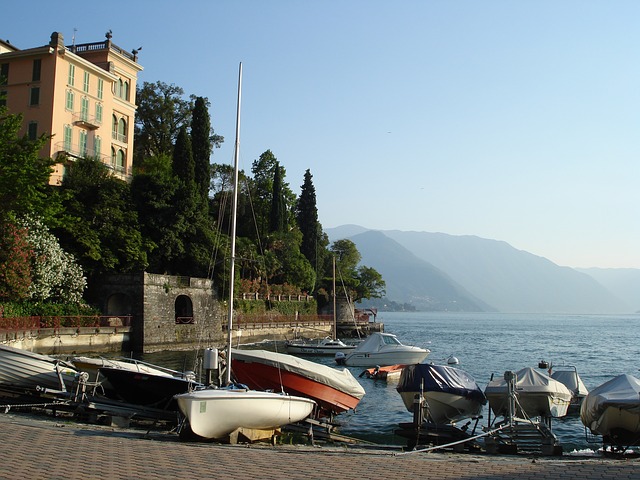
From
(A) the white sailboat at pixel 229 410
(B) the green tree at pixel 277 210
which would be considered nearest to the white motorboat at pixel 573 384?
(A) the white sailboat at pixel 229 410

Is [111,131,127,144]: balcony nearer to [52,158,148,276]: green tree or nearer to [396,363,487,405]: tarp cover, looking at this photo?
[52,158,148,276]: green tree

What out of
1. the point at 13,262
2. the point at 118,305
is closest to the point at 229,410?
the point at 13,262

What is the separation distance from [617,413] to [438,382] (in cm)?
470

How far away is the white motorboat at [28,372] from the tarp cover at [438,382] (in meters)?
9.36

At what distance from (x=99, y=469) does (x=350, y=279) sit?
8068 centimetres

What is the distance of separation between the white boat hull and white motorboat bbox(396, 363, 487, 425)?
5058 mm

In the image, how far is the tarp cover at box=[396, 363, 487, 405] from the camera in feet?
61.1

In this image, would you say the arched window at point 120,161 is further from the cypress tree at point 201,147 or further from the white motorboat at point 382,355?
the white motorboat at point 382,355

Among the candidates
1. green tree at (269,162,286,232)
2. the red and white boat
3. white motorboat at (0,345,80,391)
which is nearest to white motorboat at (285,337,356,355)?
green tree at (269,162,286,232)

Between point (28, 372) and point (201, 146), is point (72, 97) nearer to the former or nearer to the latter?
point (201, 146)

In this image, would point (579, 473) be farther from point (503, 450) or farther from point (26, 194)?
point (26, 194)

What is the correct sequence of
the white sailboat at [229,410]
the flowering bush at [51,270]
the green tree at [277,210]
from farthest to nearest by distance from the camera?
the green tree at [277,210]
the flowering bush at [51,270]
the white sailboat at [229,410]

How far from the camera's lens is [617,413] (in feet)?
52.5

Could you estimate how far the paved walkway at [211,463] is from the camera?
31.0ft
